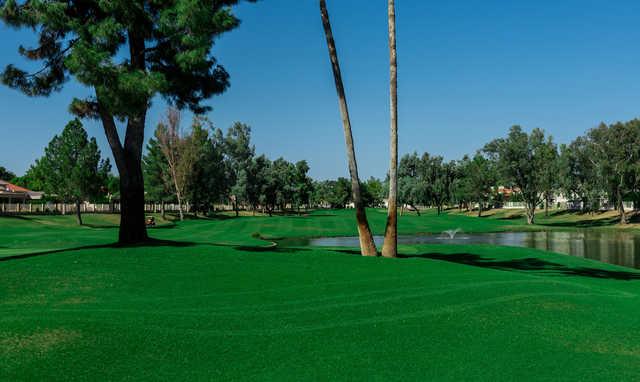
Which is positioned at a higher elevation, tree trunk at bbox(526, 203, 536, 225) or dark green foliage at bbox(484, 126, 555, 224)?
dark green foliage at bbox(484, 126, 555, 224)

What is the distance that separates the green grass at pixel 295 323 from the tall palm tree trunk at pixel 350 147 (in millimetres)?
3793

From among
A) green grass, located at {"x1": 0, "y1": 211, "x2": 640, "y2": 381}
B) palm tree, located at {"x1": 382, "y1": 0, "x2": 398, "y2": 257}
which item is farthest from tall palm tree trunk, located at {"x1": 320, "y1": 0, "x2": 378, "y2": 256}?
green grass, located at {"x1": 0, "y1": 211, "x2": 640, "y2": 381}

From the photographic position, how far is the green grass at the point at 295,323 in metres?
6.55

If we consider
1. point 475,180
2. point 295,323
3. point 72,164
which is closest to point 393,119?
point 295,323

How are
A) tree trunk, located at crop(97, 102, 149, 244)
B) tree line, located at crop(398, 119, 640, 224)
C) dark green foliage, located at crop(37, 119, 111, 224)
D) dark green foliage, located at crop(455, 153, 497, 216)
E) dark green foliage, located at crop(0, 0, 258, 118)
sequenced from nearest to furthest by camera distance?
dark green foliage, located at crop(0, 0, 258, 118) < tree trunk, located at crop(97, 102, 149, 244) < dark green foliage, located at crop(37, 119, 111, 224) < tree line, located at crop(398, 119, 640, 224) < dark green foliage, located at crop(455, 153, 497, 216)

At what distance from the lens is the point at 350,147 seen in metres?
18.2

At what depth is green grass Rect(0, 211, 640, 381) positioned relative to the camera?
6546 mm

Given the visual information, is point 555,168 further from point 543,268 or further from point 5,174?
point 5,174

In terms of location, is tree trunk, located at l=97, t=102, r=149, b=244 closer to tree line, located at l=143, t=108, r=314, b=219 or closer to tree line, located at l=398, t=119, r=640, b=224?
tree line, located at l=143, t=108, r=314, b=219

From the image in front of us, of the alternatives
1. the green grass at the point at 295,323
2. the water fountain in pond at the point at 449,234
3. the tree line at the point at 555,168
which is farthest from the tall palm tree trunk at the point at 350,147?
the tree line at the point at 555,168

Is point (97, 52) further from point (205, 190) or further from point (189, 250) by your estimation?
point (205, 190)

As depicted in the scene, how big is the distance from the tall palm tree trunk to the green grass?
379 centimetres

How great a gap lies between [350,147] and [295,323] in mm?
10613

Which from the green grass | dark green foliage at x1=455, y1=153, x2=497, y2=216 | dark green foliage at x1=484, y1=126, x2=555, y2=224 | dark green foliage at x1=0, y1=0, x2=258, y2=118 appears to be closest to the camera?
the green grass
